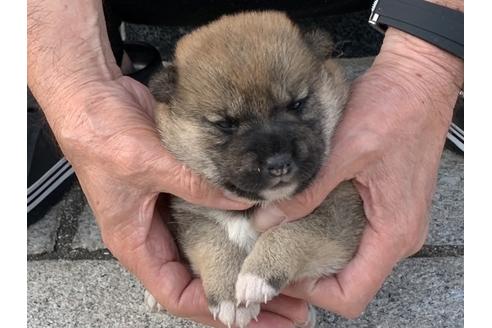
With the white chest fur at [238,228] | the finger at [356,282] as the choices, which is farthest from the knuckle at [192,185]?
the finger at [356,282]

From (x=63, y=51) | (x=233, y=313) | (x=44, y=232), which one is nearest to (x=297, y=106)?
(x=233, y=313)

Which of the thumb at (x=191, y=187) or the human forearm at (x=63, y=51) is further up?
the human forearm at (x=63, y=51)

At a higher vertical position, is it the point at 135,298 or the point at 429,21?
the point at 429,21

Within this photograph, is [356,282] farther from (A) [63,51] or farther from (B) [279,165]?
(A) [63,51]

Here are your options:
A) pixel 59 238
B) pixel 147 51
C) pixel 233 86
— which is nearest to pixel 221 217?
pixel 233 86

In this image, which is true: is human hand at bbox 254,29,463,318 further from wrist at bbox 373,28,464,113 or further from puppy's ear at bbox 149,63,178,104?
puppy's ear at bbox 149,63,178,104

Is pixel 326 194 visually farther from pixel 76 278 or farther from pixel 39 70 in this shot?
pixel 76 278

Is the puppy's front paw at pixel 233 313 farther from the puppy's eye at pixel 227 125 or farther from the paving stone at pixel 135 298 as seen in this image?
the puppy's eye at pixel 227 125
